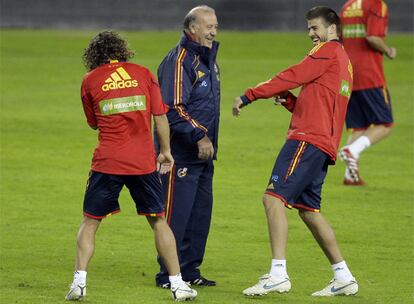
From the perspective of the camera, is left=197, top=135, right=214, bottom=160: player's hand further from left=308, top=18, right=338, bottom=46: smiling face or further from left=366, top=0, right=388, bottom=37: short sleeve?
left=366, top=0, right=388, bottom=37: short sleeve

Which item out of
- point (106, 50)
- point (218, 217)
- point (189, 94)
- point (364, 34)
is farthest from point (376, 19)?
point (106, 50)

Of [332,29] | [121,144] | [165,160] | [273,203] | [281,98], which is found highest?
[332,29]

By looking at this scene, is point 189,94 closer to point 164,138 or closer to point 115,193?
point 164,138

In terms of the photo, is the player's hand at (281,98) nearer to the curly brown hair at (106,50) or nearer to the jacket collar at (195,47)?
the jacket collar at (195,47)

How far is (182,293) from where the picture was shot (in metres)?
9.12

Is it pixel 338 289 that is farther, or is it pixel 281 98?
pixel 281 98

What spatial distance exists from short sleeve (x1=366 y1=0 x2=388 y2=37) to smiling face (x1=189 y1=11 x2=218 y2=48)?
6.70 m

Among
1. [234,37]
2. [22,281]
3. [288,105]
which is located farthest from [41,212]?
[234,37]

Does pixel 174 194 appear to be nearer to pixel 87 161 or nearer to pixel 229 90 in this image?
pixel 87 161

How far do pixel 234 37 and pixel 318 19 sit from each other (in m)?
25.9

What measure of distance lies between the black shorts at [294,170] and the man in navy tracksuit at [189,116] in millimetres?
574

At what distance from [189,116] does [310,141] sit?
37.1 inches

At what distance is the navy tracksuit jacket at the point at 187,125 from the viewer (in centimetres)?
970

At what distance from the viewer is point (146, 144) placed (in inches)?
360
